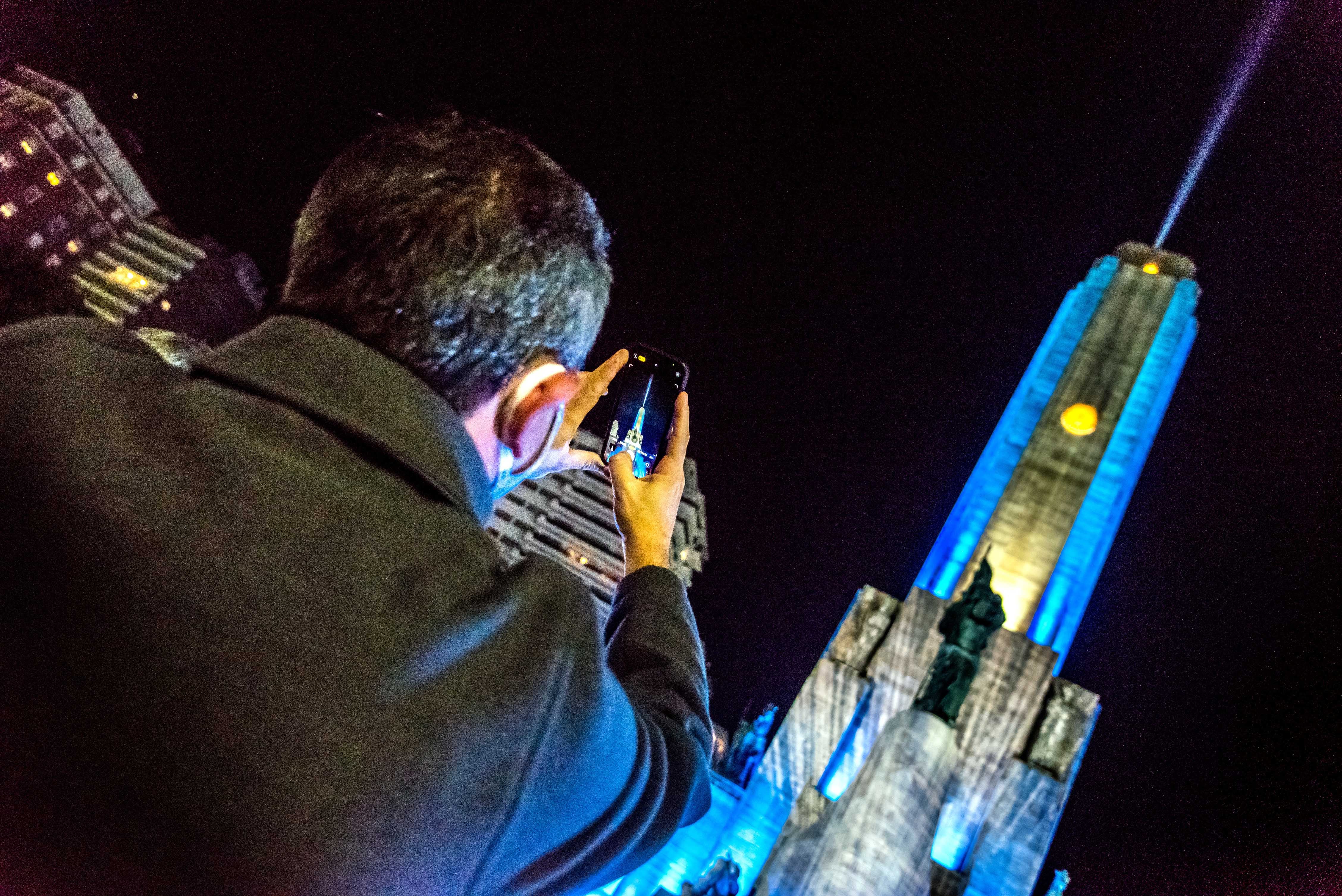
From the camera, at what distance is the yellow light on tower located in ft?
83.6

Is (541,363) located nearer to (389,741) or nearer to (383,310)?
(383,310)

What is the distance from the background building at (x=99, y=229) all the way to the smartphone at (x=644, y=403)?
38.2 metres

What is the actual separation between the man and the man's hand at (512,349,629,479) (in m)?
0.68

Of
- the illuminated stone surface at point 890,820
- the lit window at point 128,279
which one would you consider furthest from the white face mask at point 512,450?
the lit window at point 128,279

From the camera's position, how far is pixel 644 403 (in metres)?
3.99

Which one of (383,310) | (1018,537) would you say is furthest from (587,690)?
(1018,537)

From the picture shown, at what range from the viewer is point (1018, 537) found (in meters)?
23.6

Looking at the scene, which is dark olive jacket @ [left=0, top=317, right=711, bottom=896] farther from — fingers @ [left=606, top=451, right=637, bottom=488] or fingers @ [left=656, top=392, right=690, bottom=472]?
fingers @ [left=656, top=392, right=690, bottom=472]

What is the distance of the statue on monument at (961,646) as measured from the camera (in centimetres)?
1575

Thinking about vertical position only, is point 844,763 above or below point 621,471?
above

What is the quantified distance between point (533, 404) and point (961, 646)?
17.2 metres

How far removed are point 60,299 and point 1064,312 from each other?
102 feet

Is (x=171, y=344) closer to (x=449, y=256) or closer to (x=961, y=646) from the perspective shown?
(x=449, y=256)

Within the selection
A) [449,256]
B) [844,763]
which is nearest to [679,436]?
[449,256]
